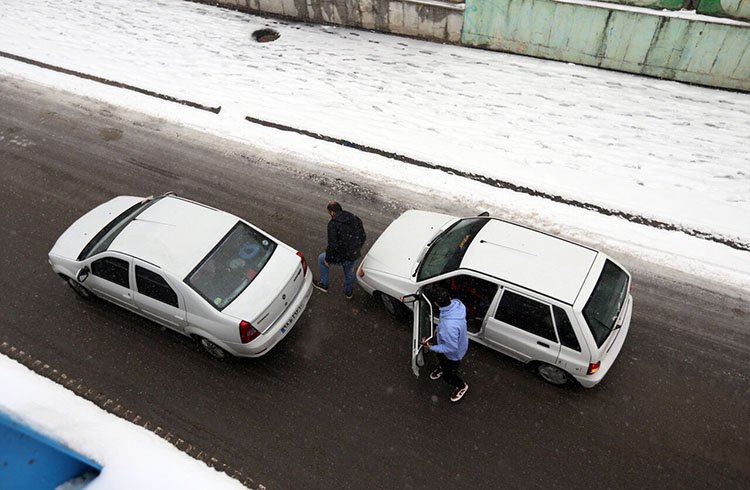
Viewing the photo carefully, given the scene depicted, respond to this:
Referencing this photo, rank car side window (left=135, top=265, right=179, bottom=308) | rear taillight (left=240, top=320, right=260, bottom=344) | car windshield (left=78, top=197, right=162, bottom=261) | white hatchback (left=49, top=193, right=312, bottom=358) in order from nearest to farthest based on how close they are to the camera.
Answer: rear taillight (left=240, top=320, right=260, bottom=344) → white hatchback (left=49, top=193, right=312, bottom=358) → car side window (left=135, top=265, right=179, bottom=308) → car windshield (left=78, top=197, right=162, bottom=261)

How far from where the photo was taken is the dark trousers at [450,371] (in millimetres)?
5906

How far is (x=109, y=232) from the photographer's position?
23.6 feet

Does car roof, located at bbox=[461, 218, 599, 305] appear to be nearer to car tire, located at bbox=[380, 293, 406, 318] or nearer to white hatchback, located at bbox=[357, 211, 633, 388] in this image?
white hatchback, located at bbox=[357, 211, 633, 388]

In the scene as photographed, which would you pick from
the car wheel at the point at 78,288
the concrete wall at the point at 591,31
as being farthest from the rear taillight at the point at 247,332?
the concrete wall at the point at 591,31

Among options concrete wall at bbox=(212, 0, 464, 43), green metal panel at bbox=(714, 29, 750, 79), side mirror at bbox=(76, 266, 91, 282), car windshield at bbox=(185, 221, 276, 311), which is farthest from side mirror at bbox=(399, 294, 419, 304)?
green metal panel at bbox=(714, 29, 750, 79)

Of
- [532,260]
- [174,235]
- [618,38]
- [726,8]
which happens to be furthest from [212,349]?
[726,8]

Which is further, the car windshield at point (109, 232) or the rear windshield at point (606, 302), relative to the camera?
the car windshield at point (109, 232)

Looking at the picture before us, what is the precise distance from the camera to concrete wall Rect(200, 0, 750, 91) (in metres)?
10.6

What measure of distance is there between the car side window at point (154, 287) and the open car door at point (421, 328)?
3161 millimetres

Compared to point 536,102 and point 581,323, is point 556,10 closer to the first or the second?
point 536,102

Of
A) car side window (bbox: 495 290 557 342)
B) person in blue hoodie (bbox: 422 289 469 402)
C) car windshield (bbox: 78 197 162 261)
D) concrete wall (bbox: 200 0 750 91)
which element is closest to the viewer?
person in blue hoodie (bbox: 422 289 469 402)

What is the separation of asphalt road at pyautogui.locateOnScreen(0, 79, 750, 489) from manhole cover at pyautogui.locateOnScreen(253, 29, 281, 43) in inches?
304

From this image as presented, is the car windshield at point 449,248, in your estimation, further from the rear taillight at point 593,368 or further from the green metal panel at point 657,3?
the green metal panel at point 657,3

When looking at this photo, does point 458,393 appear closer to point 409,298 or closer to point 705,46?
point 409,298
